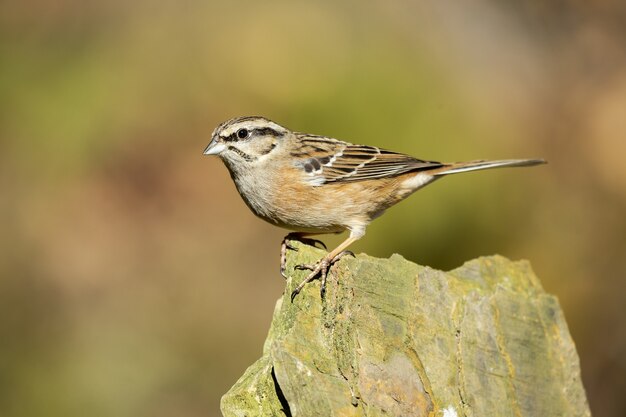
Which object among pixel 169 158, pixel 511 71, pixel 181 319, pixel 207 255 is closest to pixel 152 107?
pixel 169 158

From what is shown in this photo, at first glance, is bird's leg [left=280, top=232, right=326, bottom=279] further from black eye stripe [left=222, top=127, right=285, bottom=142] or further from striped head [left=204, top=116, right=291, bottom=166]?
black eye stripe [left=222, top=127, right=285, bottom=142]

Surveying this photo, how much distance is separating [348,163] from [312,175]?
0.34m

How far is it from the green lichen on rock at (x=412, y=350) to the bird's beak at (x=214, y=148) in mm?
1749

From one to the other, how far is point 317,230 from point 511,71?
5061 millimetres

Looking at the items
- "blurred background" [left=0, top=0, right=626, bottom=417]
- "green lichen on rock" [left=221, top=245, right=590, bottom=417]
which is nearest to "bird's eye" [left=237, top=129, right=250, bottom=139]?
"green lichen on rock" [left=221, top=245, right=590, bottom=417]

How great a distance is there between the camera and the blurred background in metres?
7.90

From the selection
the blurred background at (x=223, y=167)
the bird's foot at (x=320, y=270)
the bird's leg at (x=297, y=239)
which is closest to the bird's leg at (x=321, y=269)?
the bird's foot at (x=320, y=270)

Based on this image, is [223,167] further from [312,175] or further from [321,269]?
[321,269]

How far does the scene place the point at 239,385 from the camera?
3.61 m

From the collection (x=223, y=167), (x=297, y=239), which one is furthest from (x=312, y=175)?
(x=223, y=167)

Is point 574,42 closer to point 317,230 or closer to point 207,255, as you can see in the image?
point 207,255

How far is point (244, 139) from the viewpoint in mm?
5980

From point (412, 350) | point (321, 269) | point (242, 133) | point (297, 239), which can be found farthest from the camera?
point (297, 239)

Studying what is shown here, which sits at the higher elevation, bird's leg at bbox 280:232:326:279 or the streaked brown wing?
the streaked brown wing
